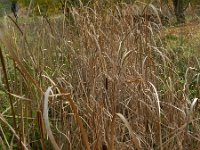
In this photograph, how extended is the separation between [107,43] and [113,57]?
202mm

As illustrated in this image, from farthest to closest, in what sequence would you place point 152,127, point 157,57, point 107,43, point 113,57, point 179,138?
1. point 157,57
2. point 107,43
3. point 113,57
4. point 152,127
5. point 179,138

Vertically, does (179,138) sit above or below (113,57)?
below

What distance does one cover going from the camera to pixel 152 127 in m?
1.83

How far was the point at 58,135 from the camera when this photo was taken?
6.08 ft

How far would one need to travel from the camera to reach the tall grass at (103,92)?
1.57 m

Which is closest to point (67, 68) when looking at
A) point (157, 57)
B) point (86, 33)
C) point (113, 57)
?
point (86, 33)

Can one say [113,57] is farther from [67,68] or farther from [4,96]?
[4,96]

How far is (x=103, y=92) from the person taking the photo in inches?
76.5

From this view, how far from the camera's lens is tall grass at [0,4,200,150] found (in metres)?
1.57

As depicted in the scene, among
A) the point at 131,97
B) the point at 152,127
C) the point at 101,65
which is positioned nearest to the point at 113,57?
the point at 101,65

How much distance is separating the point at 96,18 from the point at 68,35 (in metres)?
0.34

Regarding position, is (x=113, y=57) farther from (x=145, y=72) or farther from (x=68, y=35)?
(x=68, y=35)

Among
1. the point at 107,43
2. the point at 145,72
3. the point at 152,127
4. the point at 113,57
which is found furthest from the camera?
the point at 107,43

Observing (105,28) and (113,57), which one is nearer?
(113,57)
